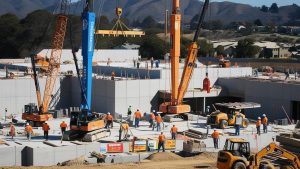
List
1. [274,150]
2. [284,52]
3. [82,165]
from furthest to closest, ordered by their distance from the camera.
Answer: [284,52], [82,165], [274,150]

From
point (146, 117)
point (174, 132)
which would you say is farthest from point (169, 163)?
point (146, 117)

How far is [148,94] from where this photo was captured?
4541 cm

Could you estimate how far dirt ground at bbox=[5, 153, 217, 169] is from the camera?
26.5 m

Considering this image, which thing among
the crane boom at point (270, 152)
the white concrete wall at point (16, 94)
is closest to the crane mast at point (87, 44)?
the white concrete wall at point (16, 94)

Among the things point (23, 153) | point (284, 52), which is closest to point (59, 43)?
point (23, 153)

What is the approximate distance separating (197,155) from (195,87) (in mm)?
18017

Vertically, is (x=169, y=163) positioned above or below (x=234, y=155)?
below

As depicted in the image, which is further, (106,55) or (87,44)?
(106,55)

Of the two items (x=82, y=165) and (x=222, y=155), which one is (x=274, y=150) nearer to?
(x=222, y=155)

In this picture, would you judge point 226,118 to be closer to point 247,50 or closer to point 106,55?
point 106,55

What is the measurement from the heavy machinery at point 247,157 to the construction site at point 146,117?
4 cm

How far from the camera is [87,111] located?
33.0 meters

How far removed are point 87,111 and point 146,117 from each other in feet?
29.9

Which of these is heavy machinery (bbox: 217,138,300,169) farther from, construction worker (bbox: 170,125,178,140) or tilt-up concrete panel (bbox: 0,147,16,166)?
tilt-up concrete panel (bbox: 0,147,16,166)
